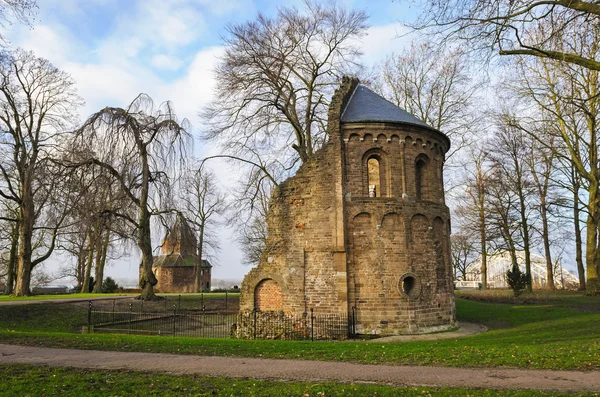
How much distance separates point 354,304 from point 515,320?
821 centimetres

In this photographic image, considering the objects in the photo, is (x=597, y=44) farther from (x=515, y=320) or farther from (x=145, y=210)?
(x=145, y=210)

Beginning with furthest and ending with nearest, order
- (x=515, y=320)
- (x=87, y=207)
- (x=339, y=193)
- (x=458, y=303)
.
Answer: (x=458, y=303), (x=515, y=320), (x=87, y=207), (x=339, y=193)

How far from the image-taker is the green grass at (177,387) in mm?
7051

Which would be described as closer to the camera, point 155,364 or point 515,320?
point 155,364

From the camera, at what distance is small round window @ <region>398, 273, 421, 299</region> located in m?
16.0

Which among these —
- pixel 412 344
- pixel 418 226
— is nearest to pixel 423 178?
pixel 418 226

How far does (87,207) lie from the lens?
57.7 ft

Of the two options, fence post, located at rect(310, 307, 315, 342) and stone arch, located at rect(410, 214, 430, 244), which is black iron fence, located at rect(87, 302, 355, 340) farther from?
stone arch, located at rect(410, 214, 430, 244)

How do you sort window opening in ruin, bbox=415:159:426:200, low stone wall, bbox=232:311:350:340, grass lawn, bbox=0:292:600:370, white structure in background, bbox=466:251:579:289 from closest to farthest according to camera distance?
grass lawn, bbox=0:292:600:370, low stone wall, bbox=232:311:350:340, window opening in ruin, bbox=415:159:426:200, white structure in background, bbox=466:251:579:289

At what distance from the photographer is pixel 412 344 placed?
13.0 metres

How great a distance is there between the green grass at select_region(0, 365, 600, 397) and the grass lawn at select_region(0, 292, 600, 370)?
2.52m

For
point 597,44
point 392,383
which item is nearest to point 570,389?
point 392,383

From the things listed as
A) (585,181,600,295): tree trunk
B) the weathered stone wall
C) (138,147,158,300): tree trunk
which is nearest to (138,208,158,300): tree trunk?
(138,147,158,300): tree trunk

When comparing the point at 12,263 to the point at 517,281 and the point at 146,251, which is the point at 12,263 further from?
the point at 517,281
